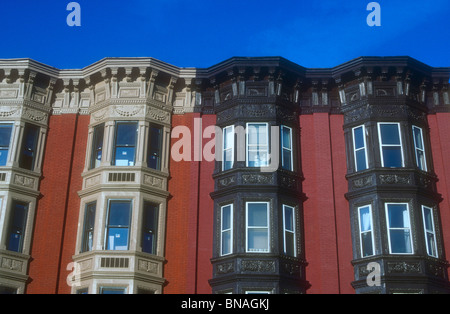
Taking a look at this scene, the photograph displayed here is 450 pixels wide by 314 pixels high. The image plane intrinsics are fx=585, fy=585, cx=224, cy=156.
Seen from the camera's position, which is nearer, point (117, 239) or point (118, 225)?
point (117, 239)

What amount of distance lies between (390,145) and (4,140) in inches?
609

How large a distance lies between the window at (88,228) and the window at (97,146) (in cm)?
181

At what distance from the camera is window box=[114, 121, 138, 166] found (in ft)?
77.2

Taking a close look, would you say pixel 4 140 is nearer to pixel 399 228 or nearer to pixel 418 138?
pixel 399 228

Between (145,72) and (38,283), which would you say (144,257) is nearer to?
(38,283)

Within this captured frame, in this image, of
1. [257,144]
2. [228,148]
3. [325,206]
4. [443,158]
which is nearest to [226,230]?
[228,148]

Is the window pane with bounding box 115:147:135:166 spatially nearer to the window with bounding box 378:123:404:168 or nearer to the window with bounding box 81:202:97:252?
the window with bounding box 81:202:97:252

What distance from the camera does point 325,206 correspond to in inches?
884

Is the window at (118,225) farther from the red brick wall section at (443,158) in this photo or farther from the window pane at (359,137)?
the red brick wall section at (443,158)

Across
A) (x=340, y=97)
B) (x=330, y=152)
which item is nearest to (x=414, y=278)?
(x=330, y=152)

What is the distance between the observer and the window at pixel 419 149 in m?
22.9

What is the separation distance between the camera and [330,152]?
77.2 feet

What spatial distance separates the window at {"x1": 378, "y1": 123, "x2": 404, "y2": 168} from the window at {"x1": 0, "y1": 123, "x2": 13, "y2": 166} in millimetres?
14903
